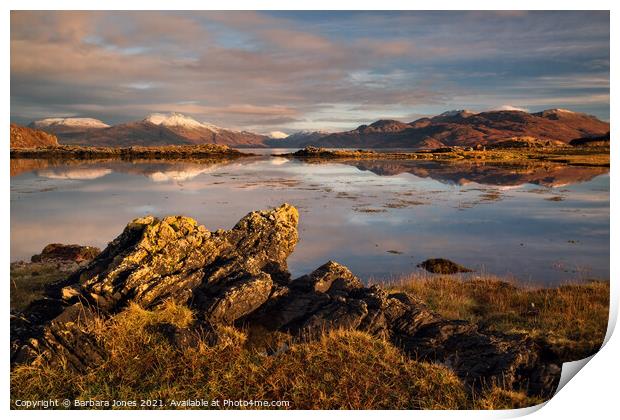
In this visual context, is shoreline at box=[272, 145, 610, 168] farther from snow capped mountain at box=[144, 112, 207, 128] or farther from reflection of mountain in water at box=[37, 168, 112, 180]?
reflection of mountain in water at box=[37, 168, 112, 180]

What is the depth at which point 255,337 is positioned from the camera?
8.16 meters

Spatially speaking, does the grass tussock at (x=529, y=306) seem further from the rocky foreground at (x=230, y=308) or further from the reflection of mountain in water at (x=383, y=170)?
the reflection of mountain in water at (x=383, y=170)

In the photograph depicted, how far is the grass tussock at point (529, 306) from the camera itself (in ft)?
28.9

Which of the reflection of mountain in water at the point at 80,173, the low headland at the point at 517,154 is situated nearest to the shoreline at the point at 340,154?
the low headland at the point at 517,154

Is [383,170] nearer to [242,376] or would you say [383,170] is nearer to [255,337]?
[255,337]

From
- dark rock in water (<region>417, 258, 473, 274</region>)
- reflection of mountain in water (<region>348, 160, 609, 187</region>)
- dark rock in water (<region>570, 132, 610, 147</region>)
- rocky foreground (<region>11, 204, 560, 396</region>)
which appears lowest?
dark rock in water (<region>417, 258, 473, 274</region>)

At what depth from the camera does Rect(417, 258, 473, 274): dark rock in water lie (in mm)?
14910

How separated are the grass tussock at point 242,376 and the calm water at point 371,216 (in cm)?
295

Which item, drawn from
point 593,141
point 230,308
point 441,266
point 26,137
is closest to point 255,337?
point 230,308

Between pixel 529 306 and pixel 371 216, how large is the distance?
10599 millimetres

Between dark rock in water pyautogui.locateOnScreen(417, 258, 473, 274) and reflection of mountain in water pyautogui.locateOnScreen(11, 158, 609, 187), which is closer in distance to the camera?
reflection of mountain in water pyautogui.locateOnScreen(11, 158, 609, 187)

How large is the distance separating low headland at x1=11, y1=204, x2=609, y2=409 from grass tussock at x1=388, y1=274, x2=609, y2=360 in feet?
0.17

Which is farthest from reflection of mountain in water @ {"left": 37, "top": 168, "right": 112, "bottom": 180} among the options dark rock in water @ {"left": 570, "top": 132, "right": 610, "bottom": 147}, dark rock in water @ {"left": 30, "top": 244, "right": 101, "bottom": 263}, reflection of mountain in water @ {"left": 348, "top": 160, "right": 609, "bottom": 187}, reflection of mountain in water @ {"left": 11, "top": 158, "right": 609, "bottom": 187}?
reflection of mountain in water @ {"left": 348, "top": 160, "right": 609, "bottom": 187}
